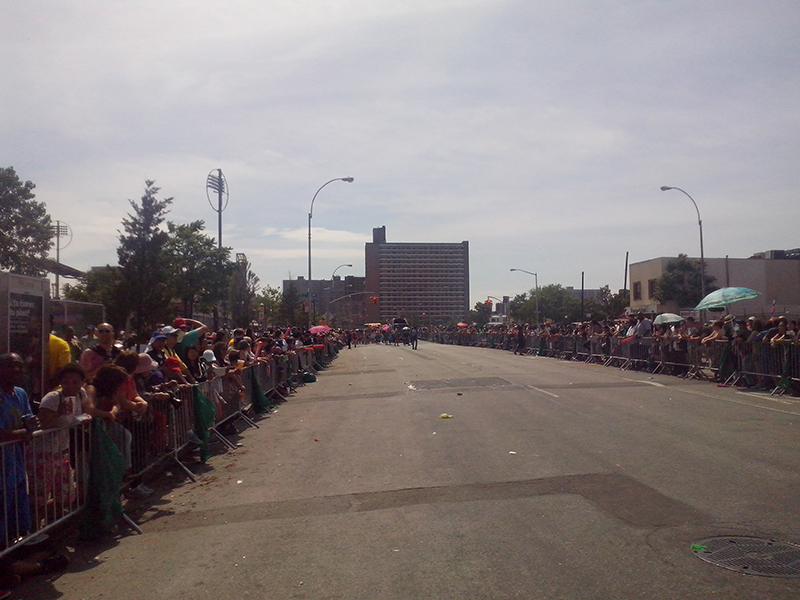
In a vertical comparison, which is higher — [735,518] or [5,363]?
[5,363]

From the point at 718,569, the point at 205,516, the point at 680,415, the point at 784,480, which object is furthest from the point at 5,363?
the point at 680,415

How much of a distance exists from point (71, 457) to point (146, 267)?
31.6 meters

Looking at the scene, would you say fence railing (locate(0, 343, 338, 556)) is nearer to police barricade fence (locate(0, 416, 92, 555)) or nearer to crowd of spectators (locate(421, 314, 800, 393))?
police barricade fence (locate(0, 416, 92, 555))

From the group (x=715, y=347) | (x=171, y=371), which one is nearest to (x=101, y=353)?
(x=171, y=371)

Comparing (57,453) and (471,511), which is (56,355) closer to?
(57,453)

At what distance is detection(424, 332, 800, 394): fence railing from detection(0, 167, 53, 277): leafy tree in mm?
30423

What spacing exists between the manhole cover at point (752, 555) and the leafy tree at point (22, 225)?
137 ft

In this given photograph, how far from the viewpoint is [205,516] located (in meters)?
7.05

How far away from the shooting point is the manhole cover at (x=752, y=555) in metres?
4.86

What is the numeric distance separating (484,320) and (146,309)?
118 metres

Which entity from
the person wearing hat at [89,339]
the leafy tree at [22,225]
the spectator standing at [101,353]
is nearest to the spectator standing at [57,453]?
the spectator standing at [101,353]

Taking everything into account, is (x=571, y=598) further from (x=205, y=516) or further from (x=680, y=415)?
(x=680, y=415)

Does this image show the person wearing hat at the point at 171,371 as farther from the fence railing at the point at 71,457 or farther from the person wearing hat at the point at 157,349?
the person wearing hat at the point at 157,349

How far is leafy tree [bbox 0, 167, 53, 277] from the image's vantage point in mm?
39656
